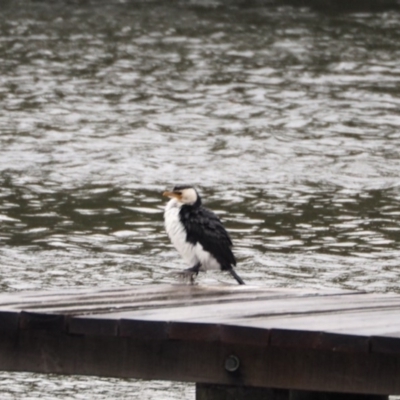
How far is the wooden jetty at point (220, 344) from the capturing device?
Answer: 4922 mm

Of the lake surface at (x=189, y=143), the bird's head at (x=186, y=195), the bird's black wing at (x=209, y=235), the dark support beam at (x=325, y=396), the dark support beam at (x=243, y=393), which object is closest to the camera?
the dark support beam at (x=243, y=393)

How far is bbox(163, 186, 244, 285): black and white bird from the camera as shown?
751cm

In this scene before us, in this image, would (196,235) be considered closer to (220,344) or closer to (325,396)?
(325,396)

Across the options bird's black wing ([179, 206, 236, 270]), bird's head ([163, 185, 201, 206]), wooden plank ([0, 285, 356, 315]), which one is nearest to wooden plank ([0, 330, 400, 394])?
wooden plank ([0, 285, 356, 315])

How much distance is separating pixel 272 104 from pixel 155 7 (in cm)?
720

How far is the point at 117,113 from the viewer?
18188 millimetres

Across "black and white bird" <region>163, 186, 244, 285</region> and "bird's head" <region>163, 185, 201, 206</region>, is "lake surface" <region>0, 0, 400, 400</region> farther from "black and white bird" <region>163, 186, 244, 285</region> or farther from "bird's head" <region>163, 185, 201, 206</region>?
"bird's head" <region>163, 185, 201, 206</region>

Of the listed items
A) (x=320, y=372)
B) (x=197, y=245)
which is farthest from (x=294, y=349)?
(x=197, y=245)

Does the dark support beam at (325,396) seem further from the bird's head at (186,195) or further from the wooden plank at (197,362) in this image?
the bird's head at (186,195)

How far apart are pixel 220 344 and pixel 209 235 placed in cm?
241

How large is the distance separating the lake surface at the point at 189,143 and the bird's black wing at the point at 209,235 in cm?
100

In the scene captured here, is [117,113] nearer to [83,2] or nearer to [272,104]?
[272,104]

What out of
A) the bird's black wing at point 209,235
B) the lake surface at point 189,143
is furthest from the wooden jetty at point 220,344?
the lake surface at point 189,143

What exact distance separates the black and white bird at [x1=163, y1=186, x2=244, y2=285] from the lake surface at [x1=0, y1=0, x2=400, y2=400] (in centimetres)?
94
